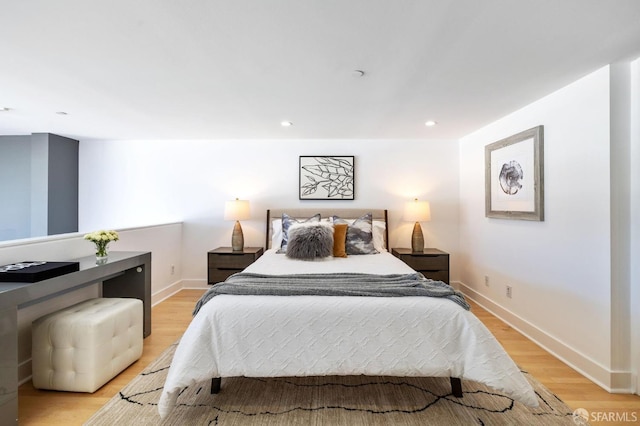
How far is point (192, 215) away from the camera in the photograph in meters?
4.22

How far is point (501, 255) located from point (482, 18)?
2.51 metres

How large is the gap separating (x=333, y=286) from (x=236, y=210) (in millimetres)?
2276

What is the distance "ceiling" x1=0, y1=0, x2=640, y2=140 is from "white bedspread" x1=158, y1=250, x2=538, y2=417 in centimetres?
157

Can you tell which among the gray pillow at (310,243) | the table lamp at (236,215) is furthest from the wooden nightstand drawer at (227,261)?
the gray pillow at (310,243)

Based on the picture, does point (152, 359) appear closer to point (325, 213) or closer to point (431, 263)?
point (325, 213)

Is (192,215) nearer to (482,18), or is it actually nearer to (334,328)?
(334,328)

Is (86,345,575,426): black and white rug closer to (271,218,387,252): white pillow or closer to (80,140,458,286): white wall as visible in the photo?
(271,218,387,252): white pillow

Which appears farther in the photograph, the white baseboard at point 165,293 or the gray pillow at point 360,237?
the white baseboard at point 165,293

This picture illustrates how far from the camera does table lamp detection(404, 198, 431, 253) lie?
3.73 meters

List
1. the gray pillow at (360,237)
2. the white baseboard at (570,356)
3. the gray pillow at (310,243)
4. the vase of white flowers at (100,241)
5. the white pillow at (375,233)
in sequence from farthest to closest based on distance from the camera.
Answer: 1. the white pillow at (375,233)
2. the gray pillow at (360,237)
3. the gray pillow at (310,243)
4. the vase of white flowers at (100,241)
5. the white baseboard at (570,356)

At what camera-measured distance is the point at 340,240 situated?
10.6 feet

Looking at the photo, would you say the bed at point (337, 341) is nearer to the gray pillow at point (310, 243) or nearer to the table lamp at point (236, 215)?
the gray pillow at point (310, 243)

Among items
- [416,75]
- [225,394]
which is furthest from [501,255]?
[225,394]

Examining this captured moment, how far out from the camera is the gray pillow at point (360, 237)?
11.0 ft
